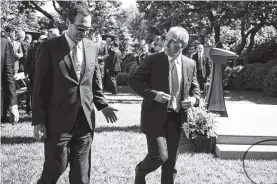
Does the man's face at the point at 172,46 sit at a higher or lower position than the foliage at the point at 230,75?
higher

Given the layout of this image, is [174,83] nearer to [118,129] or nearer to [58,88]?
[58,88]

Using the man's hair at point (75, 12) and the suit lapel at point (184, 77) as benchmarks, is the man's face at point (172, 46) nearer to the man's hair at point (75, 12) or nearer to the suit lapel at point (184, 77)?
the suit lapel at point (184, 77)

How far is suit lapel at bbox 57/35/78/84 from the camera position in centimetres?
329

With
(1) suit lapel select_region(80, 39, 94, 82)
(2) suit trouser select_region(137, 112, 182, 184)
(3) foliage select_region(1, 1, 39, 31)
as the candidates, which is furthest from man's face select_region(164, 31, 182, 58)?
(3) foliage select_region(1, 1, 39, 31)

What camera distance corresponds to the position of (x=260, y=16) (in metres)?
20.2

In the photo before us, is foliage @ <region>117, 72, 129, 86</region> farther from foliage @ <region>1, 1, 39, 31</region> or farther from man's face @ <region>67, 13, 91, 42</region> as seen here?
man's face @ <region>67, 13, 91, 42</region>

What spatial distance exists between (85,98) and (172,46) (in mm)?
1092

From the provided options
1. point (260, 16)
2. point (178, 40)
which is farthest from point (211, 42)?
point (178, 40)

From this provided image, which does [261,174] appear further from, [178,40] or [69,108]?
[69,108]

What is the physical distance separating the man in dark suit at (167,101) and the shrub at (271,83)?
1339 centimetres

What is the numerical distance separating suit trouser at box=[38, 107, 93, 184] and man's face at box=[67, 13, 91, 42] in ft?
2.15

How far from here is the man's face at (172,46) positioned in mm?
3832

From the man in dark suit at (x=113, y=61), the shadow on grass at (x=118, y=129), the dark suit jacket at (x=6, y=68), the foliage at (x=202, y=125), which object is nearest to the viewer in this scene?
the dark suit jacket at (x=6, y=68)

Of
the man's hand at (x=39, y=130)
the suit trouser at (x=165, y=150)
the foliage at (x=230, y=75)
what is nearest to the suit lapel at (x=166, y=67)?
the suit trouser at (x=165, y=150)
